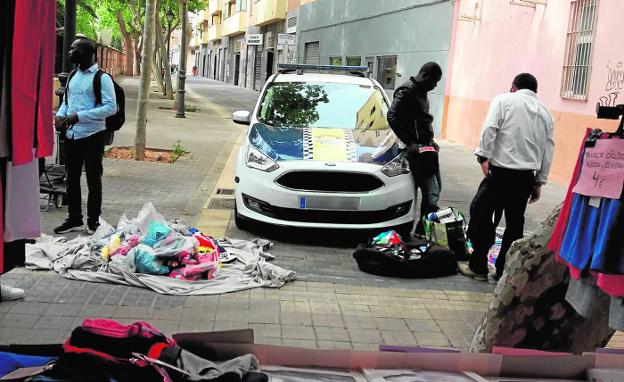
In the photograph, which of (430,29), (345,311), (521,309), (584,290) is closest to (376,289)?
(345,311)

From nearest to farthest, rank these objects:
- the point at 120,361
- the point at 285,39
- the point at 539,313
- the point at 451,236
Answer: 1. the point at 120,361
2. the point at 539,313
3. the point at 451,236
4. the point at 285,39

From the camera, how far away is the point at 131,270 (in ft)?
18.0

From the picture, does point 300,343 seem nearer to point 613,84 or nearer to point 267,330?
point 267,330

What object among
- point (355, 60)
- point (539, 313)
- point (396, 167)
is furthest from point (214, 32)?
point (539, 313)

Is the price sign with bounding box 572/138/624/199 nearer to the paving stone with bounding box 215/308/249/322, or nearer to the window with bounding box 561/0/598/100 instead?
the paving stone with bounding box 215/308/249/322

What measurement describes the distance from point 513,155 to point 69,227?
4221 millimetres

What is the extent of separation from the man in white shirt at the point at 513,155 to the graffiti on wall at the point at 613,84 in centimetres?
538

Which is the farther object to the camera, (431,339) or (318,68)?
(318,68)

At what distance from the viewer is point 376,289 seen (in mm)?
5672

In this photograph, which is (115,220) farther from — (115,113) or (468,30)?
(468,30)

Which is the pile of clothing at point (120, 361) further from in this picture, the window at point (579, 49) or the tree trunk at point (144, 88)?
the window at point (579, 49)

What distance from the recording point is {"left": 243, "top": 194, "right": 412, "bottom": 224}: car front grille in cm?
691

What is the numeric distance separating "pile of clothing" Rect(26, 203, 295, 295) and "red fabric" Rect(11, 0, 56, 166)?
99.4 inches

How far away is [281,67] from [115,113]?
3.03 meters
